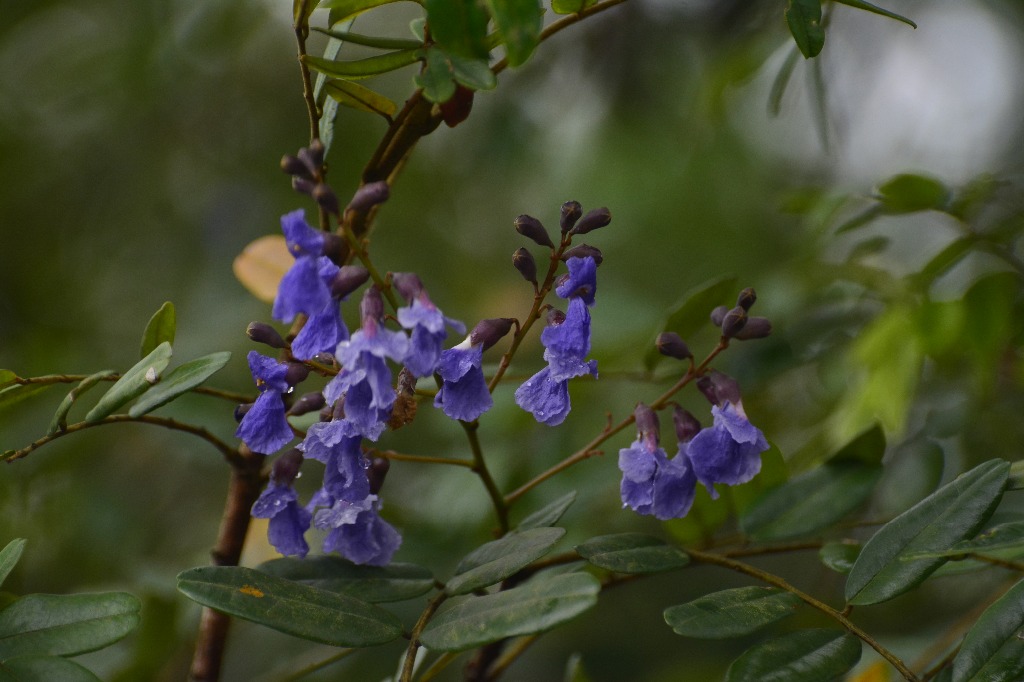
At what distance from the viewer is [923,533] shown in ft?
2.56

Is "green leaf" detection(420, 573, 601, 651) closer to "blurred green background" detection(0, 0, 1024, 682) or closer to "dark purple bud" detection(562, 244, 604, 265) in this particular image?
"dark purple bud" detection(562, 244, 604, 265)

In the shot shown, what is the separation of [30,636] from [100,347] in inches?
60.4

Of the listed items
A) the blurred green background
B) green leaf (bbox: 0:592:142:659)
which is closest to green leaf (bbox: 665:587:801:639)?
green leaf (bbox: 0:592:142:659)

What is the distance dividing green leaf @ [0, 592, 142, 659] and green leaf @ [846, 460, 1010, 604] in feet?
2.09

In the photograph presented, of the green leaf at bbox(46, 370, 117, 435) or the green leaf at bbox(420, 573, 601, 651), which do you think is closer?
the green leaf at bbox(420, 573, 601, 651)

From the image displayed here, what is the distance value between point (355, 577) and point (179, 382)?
0.83 ft

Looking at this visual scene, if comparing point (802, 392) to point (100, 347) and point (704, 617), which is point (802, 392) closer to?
point (704, 617)

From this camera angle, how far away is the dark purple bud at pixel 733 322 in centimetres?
87

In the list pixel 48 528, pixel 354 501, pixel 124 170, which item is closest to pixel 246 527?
pixel 354 501

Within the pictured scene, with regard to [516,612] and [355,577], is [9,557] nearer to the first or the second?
[355,577]

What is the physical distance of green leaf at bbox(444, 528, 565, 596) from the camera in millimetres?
745

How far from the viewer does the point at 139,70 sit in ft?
7.86

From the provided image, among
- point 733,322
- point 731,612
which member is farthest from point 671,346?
point 731,612

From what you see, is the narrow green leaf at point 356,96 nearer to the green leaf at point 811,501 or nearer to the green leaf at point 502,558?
the green leaf at point 502,558
